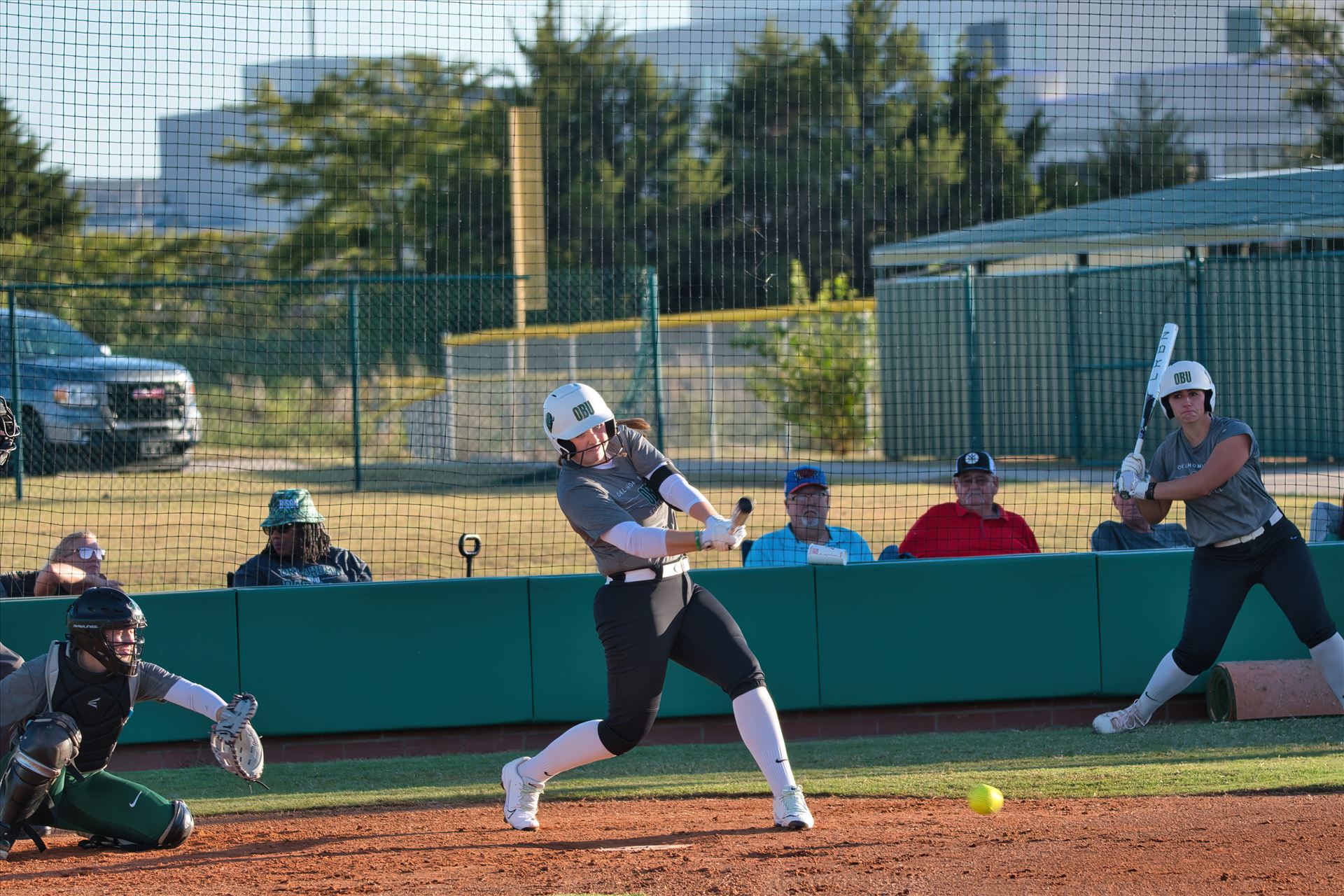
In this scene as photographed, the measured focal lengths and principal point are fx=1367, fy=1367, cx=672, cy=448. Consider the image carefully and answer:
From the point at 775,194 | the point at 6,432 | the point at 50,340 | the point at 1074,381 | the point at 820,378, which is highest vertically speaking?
the point at 775,194

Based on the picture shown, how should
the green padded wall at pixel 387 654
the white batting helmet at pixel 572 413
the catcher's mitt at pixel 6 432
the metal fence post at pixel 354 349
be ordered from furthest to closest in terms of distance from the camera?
the metal fence post at pixel 354 349 → the green padded wall at pixel 387 654 → the catcher's mitt at pixel 6 432 → the white batting helmet at pixel 572 413

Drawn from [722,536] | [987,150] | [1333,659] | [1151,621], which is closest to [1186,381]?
[1333,659]

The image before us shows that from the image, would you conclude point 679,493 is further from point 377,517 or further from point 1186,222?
point 1186,222

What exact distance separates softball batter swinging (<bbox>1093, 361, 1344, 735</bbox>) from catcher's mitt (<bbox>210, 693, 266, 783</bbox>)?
13.0 ft

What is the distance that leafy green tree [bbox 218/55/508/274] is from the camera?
2731 centimetres

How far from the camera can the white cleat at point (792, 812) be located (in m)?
4.89

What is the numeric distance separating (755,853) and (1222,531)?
290cm

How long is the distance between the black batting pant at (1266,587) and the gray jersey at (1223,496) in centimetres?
10

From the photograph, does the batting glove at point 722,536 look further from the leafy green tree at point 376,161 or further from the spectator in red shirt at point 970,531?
the leafy green tree at point 376,161

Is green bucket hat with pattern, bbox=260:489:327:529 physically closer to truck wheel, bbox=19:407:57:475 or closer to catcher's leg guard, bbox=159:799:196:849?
catcher's leg guard, bbox=159:799:196:849

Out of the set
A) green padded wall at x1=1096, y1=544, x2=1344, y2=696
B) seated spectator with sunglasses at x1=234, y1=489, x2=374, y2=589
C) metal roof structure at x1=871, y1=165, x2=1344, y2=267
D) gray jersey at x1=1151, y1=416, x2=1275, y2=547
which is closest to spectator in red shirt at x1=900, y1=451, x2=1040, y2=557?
green padded wall at x1=1096, y1=544, x2=1344, y2=696

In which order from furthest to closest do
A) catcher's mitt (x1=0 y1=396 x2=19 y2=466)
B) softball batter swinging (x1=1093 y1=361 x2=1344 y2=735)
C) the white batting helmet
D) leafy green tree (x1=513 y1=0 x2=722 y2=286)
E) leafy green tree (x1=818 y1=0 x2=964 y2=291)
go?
leafy green tree (x1=513 y1=0 x2=722 y2=286) → leafy green tree (x1=818 y1=0 x2=964 y2=291) → softball batter swinging (x1=1093 y1=361 x2=1344 y2=735) → catcher's mitt (x1=0 y1=396 x2=19 y2=466) → the white batting helmet

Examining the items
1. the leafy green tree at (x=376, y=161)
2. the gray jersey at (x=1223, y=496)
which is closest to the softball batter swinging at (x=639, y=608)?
the gray jersey at (x=1223, y=496)

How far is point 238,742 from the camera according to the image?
488 cm
